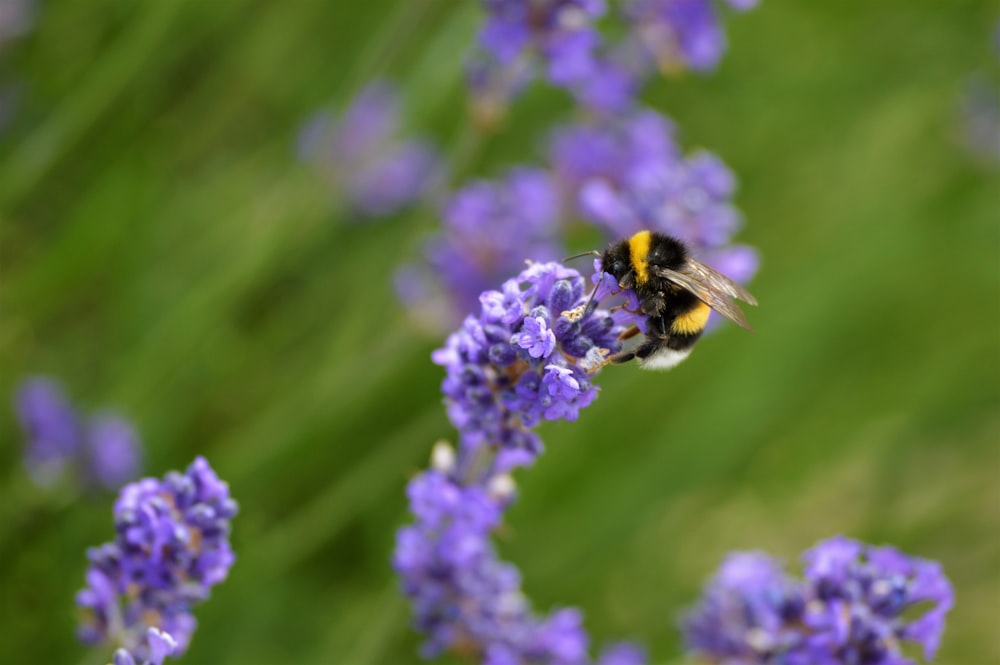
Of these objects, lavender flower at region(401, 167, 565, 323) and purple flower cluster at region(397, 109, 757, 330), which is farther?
lavender flower at region(401, 167, 565, 323)

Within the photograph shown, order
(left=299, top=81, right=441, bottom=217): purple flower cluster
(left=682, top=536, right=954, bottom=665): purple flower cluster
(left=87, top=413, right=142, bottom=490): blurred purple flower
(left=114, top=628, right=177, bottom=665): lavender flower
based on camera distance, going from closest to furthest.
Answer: (left=114, top=628, right=177, bottom=665): lavender flower, (left=682, top=536, right=954, bottom=665): purple flower cluster, (left=87, top=413, right=142, bottom=490): blurred purple flower, (left=299, top=81, right=441, bottom=217): purple flower cluster

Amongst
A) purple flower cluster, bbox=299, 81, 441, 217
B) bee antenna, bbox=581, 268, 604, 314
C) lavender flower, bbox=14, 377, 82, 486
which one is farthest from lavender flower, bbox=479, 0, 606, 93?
lavender flower, bbox=14, 377, 82, 486

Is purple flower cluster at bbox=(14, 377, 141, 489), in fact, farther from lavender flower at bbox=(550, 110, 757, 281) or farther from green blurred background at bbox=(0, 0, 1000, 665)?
lavender flower at bbox=(550, 110, 757, 281)

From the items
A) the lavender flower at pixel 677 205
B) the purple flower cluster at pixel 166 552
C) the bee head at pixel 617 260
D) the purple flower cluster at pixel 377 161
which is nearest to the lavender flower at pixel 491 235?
the lavender flower at pixel 677 205

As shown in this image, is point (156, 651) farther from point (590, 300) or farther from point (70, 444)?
point (70, 444)

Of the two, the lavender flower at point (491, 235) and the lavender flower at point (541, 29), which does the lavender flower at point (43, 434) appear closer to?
the lavender flower at point (491, 235)

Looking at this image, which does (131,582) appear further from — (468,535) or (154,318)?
(154,318)

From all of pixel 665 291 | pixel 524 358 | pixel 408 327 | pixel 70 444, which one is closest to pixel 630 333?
pixel 665 291

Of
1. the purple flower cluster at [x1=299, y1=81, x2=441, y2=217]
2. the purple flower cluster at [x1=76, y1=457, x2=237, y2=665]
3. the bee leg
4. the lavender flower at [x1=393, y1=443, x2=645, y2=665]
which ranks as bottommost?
the purple flower cluster at [x1=76, y1=457, x2=237, y2=665]

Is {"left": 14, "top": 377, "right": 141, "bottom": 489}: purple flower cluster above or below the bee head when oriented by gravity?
above
